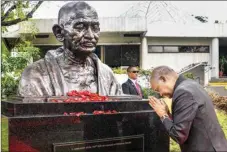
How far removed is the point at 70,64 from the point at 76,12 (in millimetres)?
634

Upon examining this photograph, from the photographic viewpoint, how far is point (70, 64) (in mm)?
4852

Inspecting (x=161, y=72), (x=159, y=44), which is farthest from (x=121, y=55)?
(x=161, y=72)

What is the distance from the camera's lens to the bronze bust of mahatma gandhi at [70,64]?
4582mm

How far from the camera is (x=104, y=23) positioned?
23.2 metres

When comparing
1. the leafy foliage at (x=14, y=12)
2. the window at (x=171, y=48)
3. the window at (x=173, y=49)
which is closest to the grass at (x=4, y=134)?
the leafy foliage at (x=14, y=12)

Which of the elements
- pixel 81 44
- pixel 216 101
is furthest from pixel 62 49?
pixel 216 101

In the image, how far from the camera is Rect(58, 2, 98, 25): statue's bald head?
4.65m

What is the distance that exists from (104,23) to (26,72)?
61.9 feet

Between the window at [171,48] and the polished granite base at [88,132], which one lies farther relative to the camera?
the window at [171,48]

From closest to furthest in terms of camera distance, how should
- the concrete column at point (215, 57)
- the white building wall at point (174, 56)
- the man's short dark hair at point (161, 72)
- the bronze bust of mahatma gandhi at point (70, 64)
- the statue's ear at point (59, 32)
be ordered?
1. the man's short dark hair at point (161, 72)
2. the bronze bust of mahatma gandhi at point (70, 64)
3. the statue's ear at point (59, 32)
4. the concrete column at point (215, 57)
5. the white building wall at point (174, 56)

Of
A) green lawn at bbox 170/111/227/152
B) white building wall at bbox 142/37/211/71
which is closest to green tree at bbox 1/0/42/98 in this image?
green lawn at bbox 170/111/227/152

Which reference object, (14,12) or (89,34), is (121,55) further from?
(89,34)

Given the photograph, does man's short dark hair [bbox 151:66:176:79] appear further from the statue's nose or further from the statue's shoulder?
the statue's shoulder

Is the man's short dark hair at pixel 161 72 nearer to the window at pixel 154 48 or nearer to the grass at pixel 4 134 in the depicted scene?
the grass at pixel 4 134
